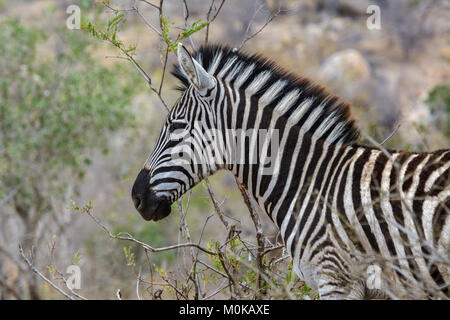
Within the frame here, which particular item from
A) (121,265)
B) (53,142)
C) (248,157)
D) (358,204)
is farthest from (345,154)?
(121,265)

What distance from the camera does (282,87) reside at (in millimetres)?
4656

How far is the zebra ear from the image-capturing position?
4395 millimetres

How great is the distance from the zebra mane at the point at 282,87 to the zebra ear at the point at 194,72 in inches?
8.4

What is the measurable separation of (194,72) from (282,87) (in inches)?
28.2

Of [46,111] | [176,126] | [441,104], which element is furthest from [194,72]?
[441,104]

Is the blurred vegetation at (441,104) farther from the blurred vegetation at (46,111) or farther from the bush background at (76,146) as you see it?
the blurred vegetation at (46,111)

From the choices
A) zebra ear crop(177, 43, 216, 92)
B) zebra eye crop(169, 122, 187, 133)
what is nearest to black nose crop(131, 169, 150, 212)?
zebra eye crop(169, 122, 187, 133)

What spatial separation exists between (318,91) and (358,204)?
1023mm

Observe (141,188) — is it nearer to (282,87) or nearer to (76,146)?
(282,87)

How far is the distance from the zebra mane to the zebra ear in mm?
214

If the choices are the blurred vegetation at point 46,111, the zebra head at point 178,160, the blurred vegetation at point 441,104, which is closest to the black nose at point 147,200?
the zebra head at point 178,160

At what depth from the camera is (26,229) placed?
1191cm

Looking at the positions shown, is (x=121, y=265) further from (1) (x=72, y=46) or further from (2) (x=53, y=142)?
(1) (x=72, y=46)
